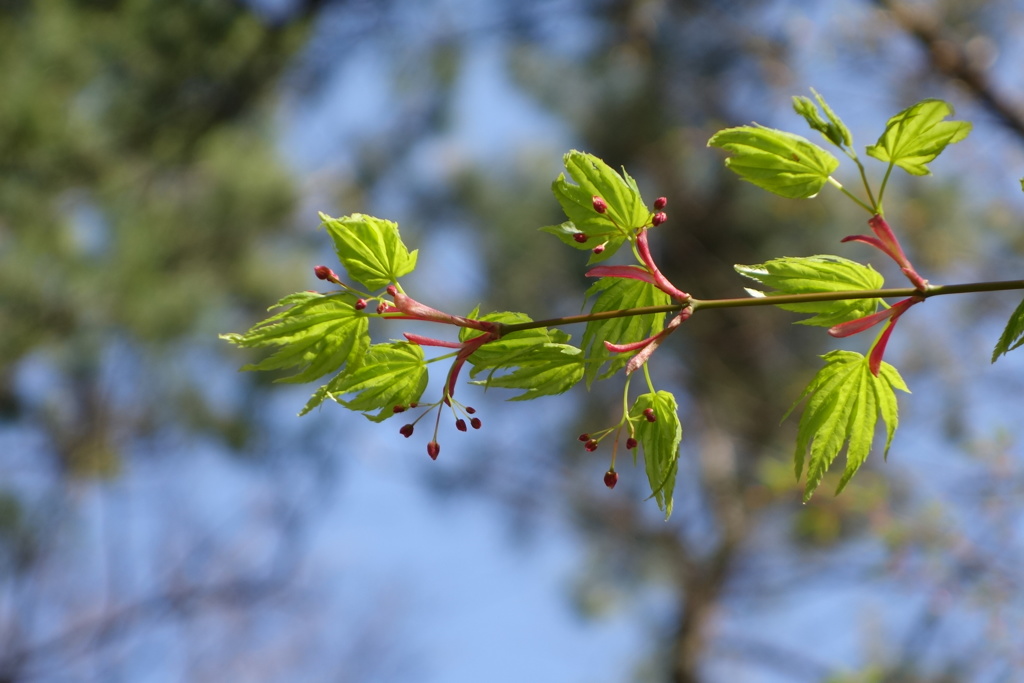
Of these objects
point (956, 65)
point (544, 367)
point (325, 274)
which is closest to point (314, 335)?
point (325, 274)

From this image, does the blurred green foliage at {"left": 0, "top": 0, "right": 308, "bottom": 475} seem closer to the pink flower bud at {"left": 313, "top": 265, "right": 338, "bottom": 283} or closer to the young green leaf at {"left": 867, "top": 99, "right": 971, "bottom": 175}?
the pink flower bud at {"left": 313, "top": 265, "right": 338, "bottom": 283}

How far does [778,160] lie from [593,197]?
0.17 metres

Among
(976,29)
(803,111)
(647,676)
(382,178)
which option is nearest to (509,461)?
(647,676)

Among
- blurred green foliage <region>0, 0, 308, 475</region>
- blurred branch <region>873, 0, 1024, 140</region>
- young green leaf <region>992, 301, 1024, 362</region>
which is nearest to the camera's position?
young green leaf <region>992, 301, 1024, 362</region>

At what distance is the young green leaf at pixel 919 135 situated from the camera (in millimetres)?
715

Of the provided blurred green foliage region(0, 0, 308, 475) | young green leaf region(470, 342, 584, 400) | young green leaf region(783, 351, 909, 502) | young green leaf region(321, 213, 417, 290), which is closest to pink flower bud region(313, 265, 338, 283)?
young green leaf region(321, 213, 417, 290)

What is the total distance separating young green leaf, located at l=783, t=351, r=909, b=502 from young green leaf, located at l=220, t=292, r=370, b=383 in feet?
1.18

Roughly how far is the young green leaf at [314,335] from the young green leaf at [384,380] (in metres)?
0.01

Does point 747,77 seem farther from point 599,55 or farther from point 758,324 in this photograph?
point 758,324

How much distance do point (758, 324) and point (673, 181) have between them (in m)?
1.18

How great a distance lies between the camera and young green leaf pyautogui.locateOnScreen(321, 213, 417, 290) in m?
0.68

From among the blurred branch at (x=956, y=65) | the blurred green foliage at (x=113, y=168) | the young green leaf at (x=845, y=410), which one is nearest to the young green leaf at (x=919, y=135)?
the young green leaf at (x=845, y=410)

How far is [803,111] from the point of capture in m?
0.70

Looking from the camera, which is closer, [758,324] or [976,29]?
[976,29]
